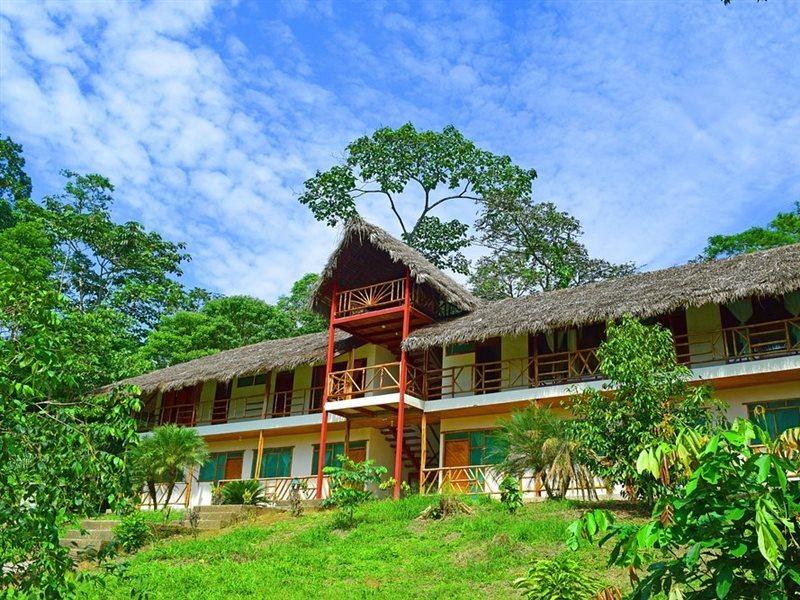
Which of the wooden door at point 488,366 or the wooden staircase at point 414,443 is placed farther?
the wooden staircase at point 414,443

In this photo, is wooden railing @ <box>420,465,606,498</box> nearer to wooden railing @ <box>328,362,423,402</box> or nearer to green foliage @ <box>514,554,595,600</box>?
wooden railing @ <box>328,362,423,402</box>

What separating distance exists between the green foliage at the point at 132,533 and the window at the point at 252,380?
8.56m

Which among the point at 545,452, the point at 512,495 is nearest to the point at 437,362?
the point at 545,452

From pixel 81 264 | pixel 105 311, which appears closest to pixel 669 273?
pixel 105 311

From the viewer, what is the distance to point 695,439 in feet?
12.1

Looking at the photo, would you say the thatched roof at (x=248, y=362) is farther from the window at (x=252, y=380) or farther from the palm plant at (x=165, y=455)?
the palm plant at (x=165, y=455)

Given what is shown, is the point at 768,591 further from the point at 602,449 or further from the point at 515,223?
the point at 515,223

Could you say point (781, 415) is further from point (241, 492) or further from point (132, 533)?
point (132, 533)

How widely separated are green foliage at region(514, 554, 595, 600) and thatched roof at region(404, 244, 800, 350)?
7.66 m

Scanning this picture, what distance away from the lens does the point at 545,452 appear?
44.4 ft

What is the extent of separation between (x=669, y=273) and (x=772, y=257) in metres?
2.06

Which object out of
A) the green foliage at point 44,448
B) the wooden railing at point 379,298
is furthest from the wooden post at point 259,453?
the green foliage at point 44,448

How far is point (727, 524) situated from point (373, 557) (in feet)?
27.6

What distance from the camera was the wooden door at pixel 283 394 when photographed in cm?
2177
